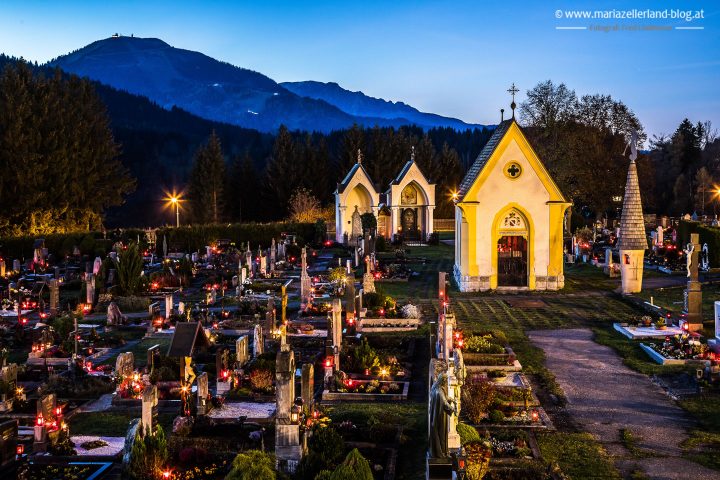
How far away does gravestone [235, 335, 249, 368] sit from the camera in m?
17.7

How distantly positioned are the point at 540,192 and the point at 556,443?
18.5 m

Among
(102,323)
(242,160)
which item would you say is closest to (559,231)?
(102,323)

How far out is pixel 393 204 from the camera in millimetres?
55469

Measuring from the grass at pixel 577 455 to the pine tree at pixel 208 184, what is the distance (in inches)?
2335

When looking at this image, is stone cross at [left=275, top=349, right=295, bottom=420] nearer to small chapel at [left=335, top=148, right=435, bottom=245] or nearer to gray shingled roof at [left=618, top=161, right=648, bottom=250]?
gray shingled roof at [left=618, top=161, right=648, bottom=250]

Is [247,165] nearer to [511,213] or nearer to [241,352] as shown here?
[511,213]

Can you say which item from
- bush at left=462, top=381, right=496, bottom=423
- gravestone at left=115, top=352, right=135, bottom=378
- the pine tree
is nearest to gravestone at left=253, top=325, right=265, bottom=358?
gravestone at left=115, top=352, right=135, bottom=378

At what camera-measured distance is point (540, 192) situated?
1184 inches

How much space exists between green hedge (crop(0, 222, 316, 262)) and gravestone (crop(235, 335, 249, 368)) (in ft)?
90.3

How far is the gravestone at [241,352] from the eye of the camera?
17.7 meters

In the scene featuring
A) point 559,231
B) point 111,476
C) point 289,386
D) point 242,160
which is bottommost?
point 111,476

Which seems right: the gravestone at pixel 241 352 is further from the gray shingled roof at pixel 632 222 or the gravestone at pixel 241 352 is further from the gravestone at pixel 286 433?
the gray shingled roof at pixel 632 222

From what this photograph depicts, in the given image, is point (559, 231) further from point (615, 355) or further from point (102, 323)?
point (102, 323)

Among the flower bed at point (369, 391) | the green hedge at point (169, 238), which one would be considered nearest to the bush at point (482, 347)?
the flower bed at point (369, 391)
